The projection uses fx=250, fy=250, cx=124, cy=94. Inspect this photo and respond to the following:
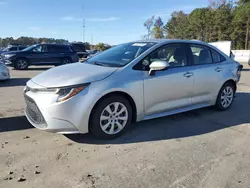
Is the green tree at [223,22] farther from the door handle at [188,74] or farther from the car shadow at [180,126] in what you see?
the door handle at [188,74]

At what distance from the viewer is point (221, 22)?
60719mm

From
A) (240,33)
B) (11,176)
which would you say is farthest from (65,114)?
(240,33)

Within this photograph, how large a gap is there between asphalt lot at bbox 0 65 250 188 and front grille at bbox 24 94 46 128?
0.32 m

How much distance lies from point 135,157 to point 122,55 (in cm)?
195

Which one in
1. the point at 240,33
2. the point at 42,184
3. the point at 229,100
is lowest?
the point at 42,184

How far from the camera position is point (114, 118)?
388 cm

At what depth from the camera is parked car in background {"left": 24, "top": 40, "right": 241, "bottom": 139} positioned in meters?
3.50

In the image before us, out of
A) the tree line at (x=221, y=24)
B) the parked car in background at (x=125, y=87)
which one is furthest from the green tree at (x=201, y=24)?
the parked car in background at (x=125, y=87)

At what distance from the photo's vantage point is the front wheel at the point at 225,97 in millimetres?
5512

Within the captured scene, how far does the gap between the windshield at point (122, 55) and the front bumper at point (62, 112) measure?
0.99 metres

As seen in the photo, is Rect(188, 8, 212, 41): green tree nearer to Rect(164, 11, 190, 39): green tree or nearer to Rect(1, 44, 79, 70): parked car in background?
Rect(164, 11, 190, 39): green tree

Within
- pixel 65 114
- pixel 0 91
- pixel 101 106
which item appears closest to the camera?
pixel 65 114

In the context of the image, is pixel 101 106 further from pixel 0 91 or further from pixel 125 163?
pixel 0 91

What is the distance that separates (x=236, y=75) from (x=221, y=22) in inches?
2409
